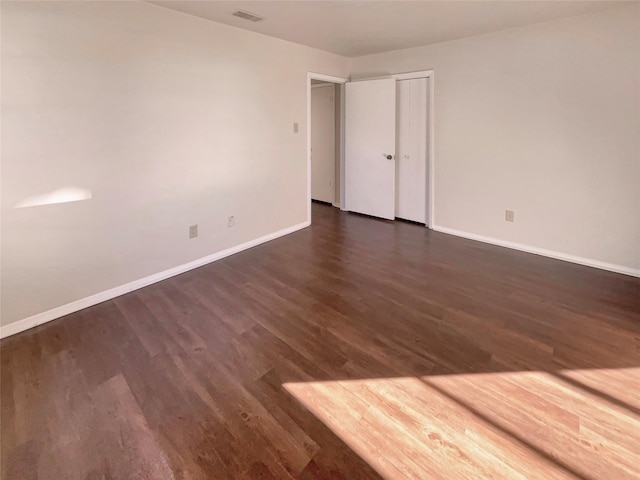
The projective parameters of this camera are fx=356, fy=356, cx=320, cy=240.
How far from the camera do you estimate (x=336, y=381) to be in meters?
1.97

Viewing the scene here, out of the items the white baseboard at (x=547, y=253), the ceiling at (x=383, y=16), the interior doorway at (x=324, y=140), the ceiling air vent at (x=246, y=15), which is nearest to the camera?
the ceiling at (x=383, y=16)

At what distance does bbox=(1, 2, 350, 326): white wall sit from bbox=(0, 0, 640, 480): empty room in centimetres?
2

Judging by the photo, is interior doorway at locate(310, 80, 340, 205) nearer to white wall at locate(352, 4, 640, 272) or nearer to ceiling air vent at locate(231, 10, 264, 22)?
white wall at locate(352, 4, 640, 272)

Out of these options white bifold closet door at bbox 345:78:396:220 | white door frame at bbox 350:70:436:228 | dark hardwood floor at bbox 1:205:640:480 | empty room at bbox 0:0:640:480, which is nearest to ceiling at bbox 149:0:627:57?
empty room at bbox 0:0:640:480

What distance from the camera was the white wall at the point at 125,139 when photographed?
7.97 feet

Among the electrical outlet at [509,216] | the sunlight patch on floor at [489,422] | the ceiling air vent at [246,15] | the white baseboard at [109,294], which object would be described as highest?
the ceiling air vent at [246,15]

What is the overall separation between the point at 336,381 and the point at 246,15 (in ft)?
10.6

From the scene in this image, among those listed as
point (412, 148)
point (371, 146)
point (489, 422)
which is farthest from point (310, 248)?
point (489, 422)

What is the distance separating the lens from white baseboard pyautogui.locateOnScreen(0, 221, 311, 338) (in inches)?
99.6

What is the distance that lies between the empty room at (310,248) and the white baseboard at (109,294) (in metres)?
0.02

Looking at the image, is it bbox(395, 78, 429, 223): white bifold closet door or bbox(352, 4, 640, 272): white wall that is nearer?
bbox(352, 4, 640, 272): white wall

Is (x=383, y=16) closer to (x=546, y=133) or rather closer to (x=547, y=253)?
(x=546, y=133)

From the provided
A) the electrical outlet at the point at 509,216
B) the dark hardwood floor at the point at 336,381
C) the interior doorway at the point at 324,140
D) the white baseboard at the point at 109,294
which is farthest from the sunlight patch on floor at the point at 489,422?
the interior doorway at the point at 324,140

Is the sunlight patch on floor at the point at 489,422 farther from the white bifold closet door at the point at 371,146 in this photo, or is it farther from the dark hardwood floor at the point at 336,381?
the white bifold closet door at the point at 371,146
